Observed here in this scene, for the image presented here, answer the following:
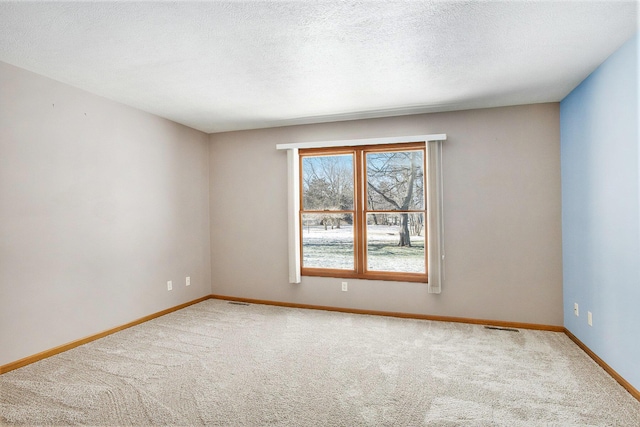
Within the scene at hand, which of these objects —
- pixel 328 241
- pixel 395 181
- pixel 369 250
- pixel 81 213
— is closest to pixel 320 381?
pixel 369 250

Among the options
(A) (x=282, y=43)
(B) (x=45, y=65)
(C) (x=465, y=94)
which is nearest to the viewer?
(A) (x=282, y=43)

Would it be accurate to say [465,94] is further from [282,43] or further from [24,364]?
[24,364]

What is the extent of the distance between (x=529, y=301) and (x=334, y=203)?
2536 millimetres

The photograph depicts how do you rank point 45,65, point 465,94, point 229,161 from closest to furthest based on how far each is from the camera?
point 45,65, point 465,94, point 229,161

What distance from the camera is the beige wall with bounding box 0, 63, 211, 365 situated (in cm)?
289

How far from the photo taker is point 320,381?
2674 mm

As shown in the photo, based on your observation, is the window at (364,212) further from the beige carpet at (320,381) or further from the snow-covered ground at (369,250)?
the beige carpet at (320,381)

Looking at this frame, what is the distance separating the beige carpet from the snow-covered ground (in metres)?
0.83

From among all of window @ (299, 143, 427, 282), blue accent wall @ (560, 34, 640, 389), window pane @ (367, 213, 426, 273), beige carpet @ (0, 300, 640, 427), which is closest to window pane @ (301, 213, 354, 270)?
window @ (299, 143, 427, 282)

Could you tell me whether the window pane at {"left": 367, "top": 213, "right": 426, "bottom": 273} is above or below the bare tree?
below

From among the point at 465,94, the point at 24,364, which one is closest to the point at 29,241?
the point at 24,364

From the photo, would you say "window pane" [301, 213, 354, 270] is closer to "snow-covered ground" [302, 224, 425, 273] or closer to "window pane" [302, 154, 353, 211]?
"snow-covered ground" [302, 224, 425, 273]

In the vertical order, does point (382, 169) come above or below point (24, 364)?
above

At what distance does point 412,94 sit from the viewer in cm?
361
